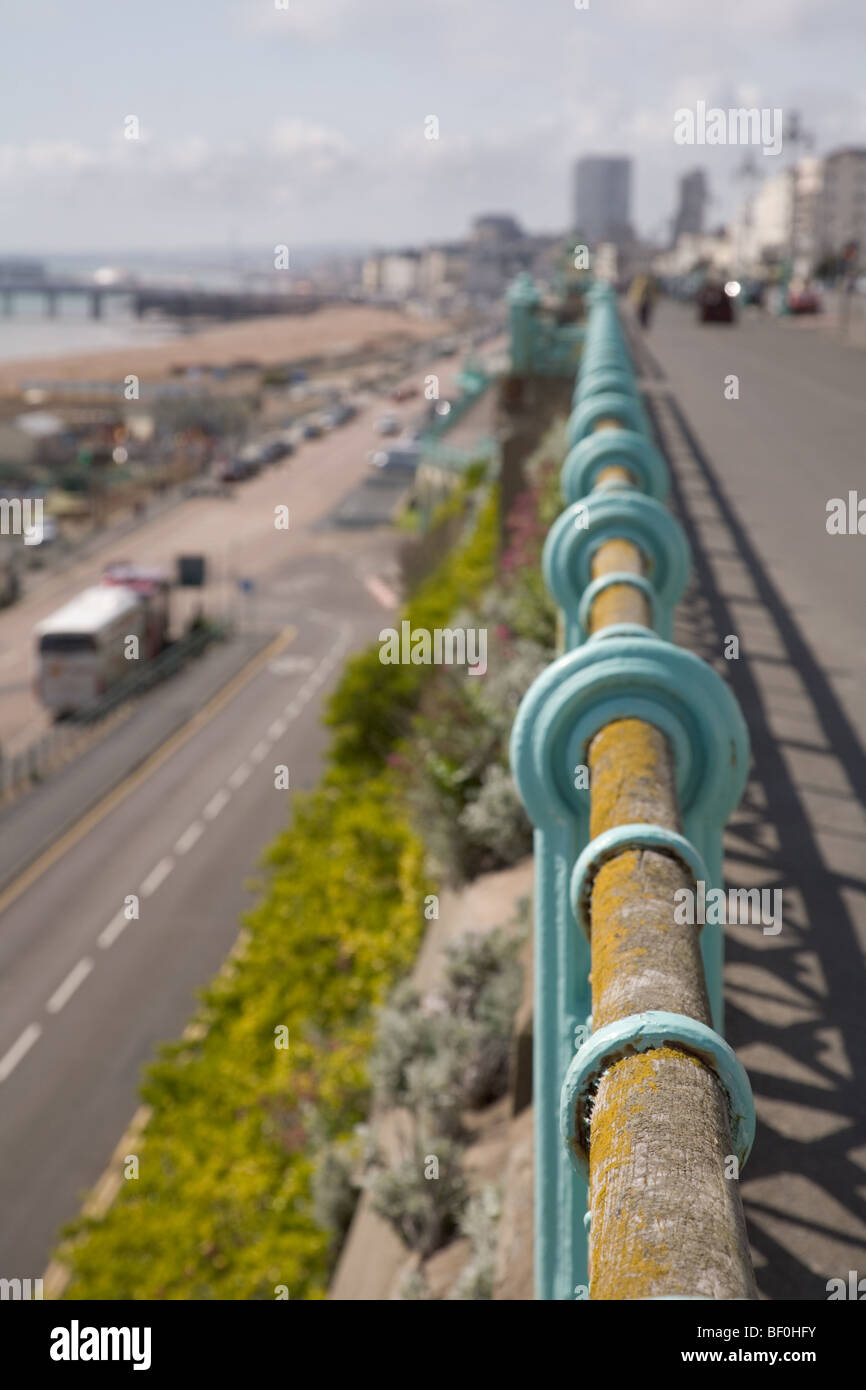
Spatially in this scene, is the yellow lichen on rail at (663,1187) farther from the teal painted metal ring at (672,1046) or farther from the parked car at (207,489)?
the parked car at (207,489)

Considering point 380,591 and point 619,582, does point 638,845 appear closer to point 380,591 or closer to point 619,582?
point 619,582

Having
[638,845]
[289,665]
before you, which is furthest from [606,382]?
[289,665]

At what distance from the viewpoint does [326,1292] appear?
10.0 meters

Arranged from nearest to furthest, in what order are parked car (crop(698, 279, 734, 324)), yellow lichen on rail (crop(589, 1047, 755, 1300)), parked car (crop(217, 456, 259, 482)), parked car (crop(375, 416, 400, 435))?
yellow lichen on rail (crop(589, 1047, 755, 1300))
parked car (crop(698, 279, 734, 324))
parked car (crop(217, 456, 259, 482))
parked car (crop(375, 416, 400, 435))

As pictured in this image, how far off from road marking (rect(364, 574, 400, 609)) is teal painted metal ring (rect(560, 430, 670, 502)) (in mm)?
50600

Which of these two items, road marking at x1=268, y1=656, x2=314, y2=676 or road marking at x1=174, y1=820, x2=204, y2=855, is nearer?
road marking at x1=174, y1=820, x2=204, y2=855

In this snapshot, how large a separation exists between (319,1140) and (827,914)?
789 cm

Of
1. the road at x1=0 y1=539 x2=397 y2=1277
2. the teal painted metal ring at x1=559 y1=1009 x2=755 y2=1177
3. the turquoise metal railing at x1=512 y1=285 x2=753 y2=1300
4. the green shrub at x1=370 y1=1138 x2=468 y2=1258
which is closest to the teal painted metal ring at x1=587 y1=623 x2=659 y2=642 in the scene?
the turquoise metal railing at x1=512 y1=285 x2=753 y2=1300

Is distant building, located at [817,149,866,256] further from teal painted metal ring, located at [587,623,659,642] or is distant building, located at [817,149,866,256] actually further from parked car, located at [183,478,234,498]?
teal painted metal ring, located at [587,623,659,642]

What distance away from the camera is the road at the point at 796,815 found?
397cm

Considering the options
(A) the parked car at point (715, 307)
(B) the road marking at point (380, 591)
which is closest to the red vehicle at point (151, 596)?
(B) the road marking at point (380, 591)

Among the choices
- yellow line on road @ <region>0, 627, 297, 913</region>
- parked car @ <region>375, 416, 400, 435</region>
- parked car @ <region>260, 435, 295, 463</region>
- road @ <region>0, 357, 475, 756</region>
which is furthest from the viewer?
parked car @ <region>375, 416, 400, 435</region>

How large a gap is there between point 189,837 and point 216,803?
2395mm

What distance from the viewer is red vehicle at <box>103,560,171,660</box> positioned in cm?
4450
